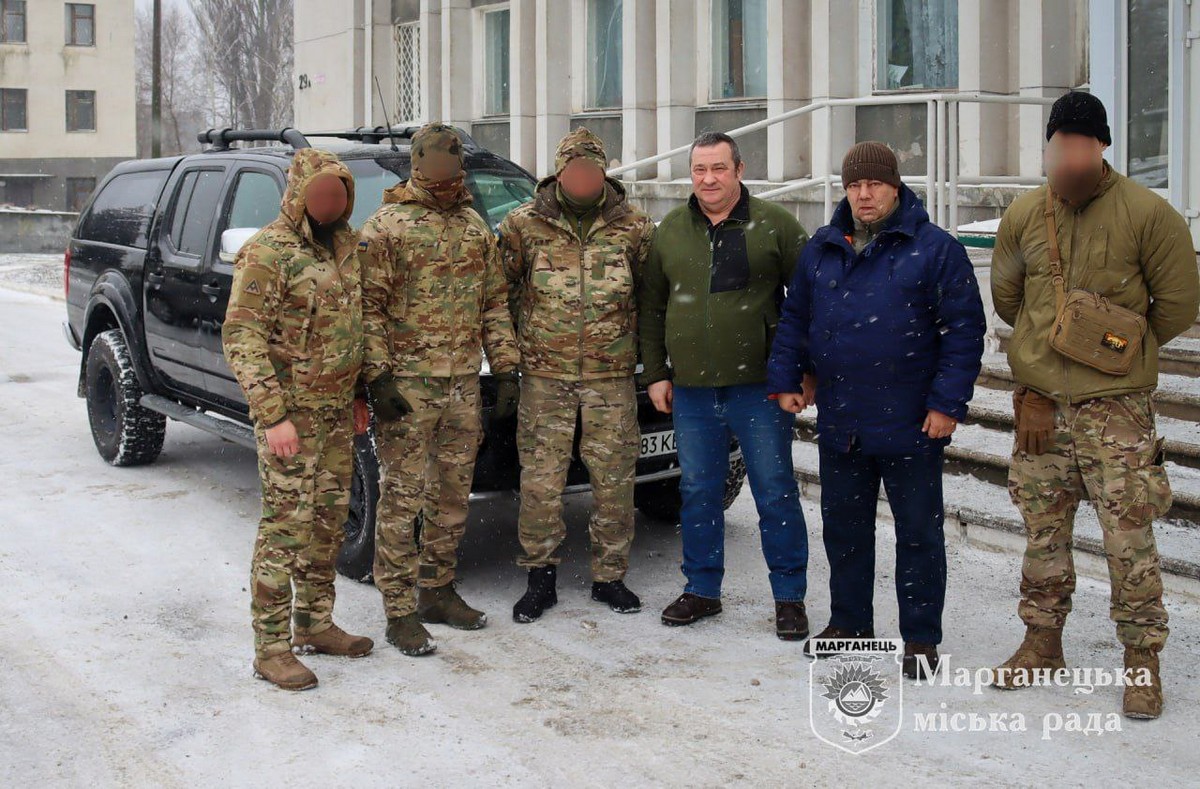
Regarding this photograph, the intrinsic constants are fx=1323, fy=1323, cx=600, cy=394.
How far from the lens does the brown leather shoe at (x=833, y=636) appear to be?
5133mm

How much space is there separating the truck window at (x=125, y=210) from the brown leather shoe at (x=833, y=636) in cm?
484

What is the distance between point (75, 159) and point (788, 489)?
50.6m

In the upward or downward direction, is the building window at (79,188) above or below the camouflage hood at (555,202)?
above

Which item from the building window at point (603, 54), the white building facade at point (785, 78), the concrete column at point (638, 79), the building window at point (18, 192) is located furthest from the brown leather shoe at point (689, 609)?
the building window at point (18, 192)

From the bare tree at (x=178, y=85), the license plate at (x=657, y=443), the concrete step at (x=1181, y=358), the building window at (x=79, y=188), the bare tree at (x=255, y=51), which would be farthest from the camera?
the bare tree at (x=178, y=85)

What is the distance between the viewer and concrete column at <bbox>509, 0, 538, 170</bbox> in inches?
672

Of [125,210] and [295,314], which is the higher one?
[125,210]

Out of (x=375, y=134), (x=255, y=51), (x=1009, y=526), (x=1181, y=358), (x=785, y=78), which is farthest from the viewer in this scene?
(x=255, y=51)

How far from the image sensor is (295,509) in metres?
4.86

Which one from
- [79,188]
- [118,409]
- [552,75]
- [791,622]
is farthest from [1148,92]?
[79,188]

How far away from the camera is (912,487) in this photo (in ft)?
16.0

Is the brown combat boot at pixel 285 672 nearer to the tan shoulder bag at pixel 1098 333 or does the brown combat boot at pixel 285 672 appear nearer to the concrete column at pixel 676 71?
the tan shoulder bag at pixel 1098 333

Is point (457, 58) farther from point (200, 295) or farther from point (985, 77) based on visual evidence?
point (200, 295)

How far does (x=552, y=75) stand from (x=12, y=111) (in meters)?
39.5
